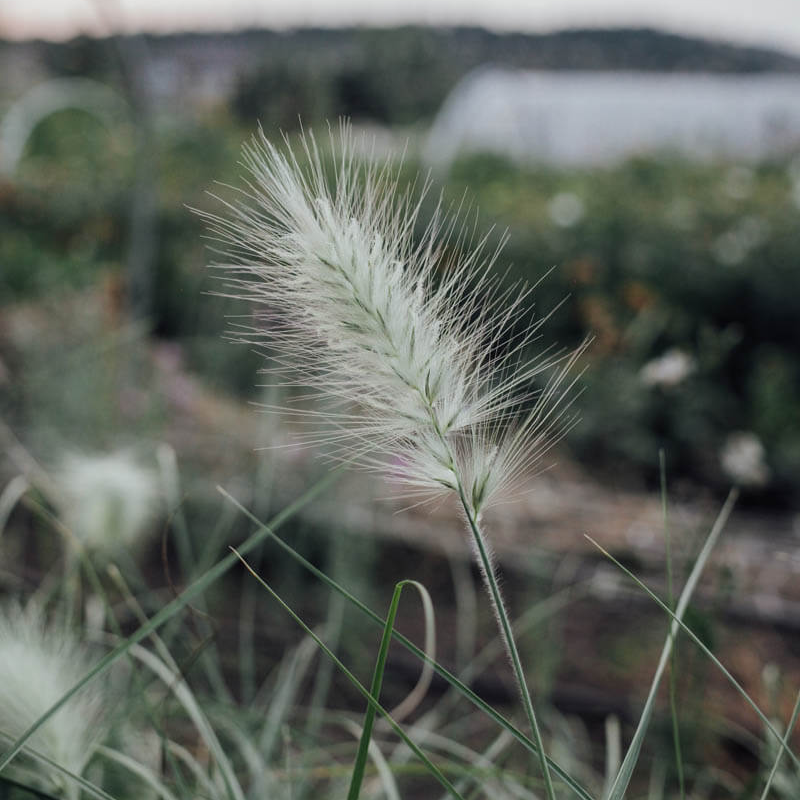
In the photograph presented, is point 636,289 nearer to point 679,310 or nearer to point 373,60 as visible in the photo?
point 679,310

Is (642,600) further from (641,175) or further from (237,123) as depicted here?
(237,123)

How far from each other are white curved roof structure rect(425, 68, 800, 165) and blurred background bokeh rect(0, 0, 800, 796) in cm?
4

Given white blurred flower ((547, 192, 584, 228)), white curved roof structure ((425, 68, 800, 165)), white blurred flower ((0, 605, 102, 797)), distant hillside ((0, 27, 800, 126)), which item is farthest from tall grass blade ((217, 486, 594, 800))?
distant hillside ((0, 27, 800, 126))

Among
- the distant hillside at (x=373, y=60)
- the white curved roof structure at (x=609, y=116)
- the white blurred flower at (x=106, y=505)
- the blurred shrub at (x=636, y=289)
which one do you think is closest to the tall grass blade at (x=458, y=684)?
the white blurred flower at (x=106, y=505)

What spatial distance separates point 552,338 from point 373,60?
11.5 meters

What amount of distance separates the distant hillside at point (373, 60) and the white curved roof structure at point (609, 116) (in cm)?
273

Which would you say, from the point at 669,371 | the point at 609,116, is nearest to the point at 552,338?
the point at 669,371

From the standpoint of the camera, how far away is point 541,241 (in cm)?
540

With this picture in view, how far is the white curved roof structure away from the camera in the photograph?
10.1m

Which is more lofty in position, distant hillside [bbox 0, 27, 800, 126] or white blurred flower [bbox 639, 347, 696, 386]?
distant hillside [bbox 0, 27, 800, 126]

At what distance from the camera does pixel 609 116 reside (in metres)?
10.8

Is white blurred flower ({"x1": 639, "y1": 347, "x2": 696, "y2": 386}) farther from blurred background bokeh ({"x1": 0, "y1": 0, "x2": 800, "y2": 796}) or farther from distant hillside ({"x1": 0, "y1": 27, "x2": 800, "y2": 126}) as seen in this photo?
distant hillside ({"x1": 0, "y1": 27, "x2": 800, "y2": 126})

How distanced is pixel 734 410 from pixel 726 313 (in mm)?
751

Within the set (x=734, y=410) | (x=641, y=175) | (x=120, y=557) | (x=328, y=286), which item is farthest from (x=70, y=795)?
(x=641, y=175)
